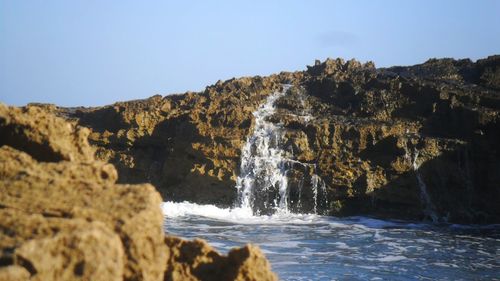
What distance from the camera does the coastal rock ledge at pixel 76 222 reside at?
221 centimetres

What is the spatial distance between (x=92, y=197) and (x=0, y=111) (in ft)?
3.69

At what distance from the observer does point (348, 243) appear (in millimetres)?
8953

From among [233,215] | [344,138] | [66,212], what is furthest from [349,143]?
[66,212]

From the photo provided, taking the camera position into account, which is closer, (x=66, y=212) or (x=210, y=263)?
(x=66, y=212)

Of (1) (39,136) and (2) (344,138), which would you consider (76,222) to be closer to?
(1) (39,136)

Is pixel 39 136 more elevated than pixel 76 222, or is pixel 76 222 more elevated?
pixel 39 136

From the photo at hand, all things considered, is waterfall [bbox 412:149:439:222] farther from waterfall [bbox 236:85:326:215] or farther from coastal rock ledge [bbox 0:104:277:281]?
coastal rock ledge [bbox 0:104:277:281]

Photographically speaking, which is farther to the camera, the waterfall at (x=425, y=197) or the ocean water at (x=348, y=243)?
the waterfall at (x=425, y=197)

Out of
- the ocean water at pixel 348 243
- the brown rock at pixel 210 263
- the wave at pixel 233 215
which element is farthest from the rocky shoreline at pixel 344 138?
the brown rock at pixel 210 263

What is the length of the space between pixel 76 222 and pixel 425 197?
1141cm

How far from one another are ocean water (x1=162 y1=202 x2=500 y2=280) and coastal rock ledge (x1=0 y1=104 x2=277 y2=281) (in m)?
3.21

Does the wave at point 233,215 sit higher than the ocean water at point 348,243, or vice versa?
the wave at point 233,215

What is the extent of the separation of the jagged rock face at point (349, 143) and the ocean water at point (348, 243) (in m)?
0.73

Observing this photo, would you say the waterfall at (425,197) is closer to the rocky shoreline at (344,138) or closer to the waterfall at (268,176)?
the rocky shoreline at (344,138)
